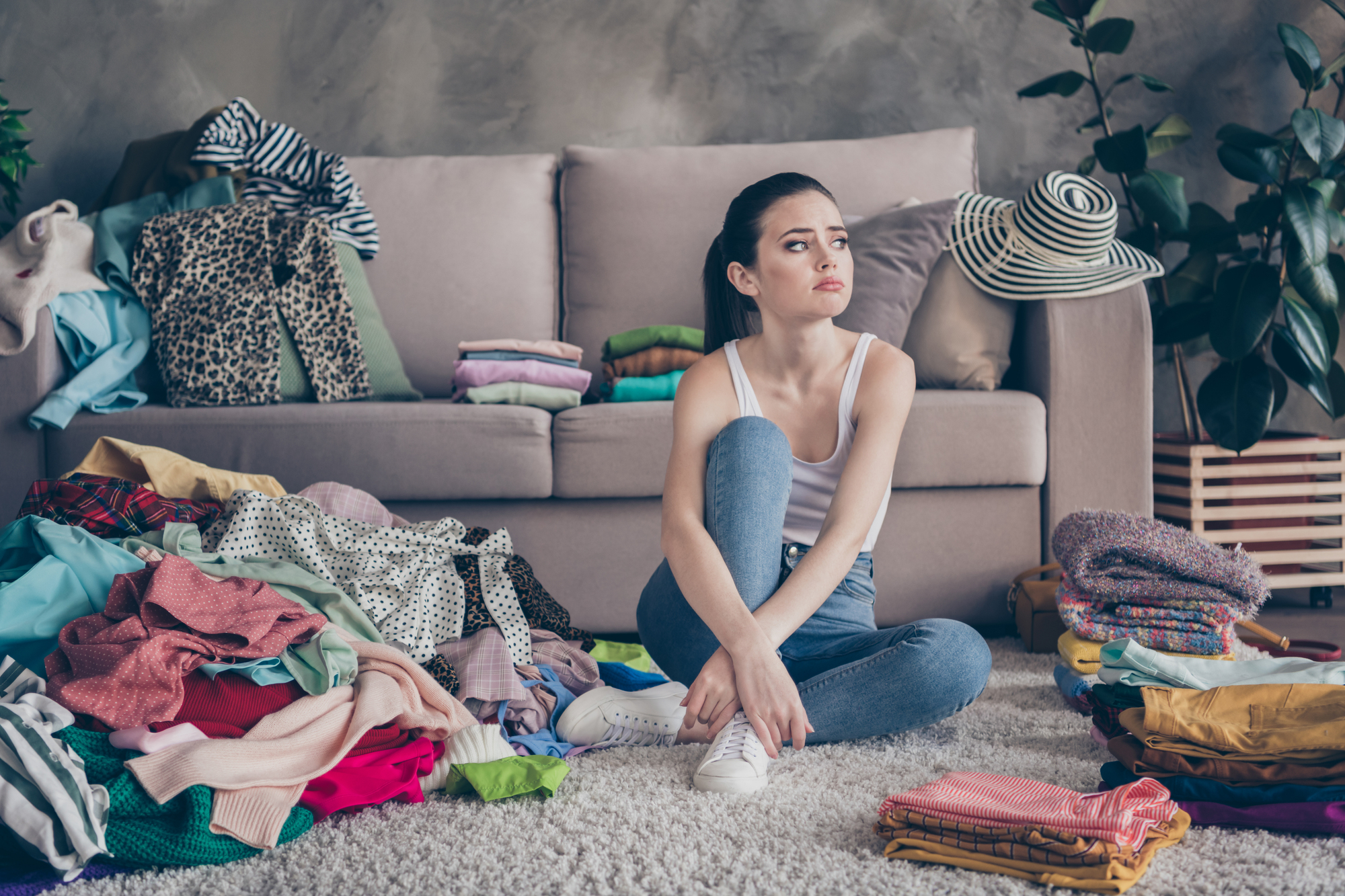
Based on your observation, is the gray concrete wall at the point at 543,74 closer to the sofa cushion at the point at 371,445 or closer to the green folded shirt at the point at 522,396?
the green folded shirt at the point at 522,396

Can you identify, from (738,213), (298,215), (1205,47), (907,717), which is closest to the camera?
(907,717)

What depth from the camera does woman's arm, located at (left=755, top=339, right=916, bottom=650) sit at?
121 cm

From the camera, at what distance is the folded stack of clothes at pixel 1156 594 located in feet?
4.86

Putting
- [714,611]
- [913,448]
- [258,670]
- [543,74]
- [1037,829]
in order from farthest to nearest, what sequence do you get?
1. [543,74]
2. [913,448]
3. [714,611]
4. [258,670]
5. [1037,829]

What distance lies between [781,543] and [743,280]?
0.42 m

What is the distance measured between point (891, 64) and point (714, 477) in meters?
2.08

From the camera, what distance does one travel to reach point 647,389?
80.4 inches

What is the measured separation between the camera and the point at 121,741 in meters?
0.99

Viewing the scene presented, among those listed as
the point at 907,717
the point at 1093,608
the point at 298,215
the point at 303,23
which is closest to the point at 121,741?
the point at 907,717

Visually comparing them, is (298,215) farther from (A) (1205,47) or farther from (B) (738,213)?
(A) (1205,47)

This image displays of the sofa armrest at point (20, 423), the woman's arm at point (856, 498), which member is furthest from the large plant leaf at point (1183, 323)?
the sofa armrest at point (20, 423)

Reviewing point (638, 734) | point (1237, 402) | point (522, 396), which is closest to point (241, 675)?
point (638, 734)

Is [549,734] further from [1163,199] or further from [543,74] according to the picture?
[543,74]

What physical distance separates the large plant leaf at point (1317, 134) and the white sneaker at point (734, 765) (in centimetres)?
198
